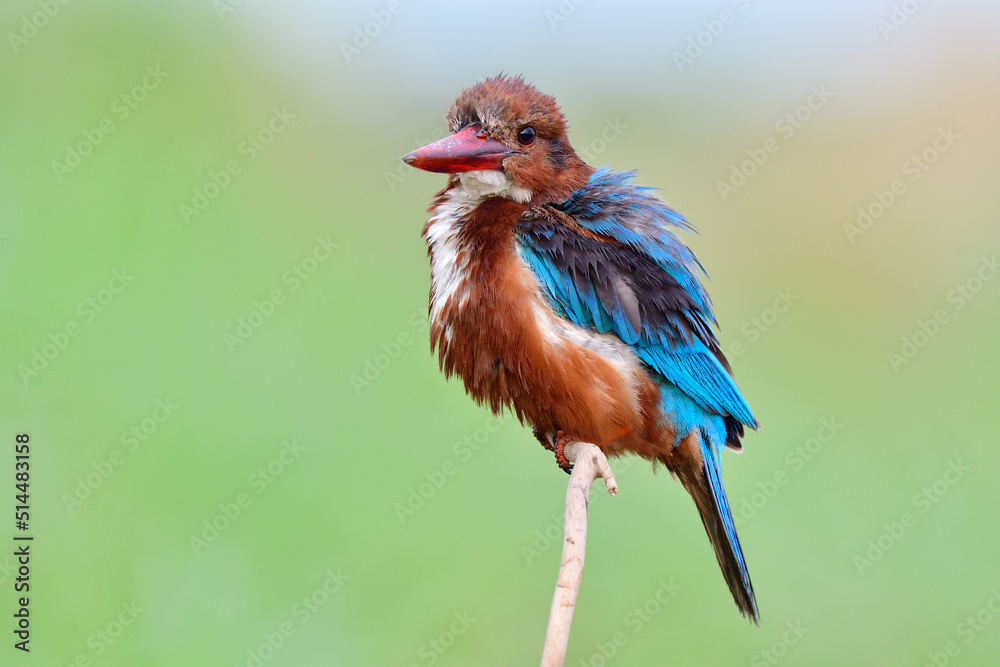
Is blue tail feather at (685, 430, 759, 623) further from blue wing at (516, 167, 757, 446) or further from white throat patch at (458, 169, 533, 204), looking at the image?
white throat patch at (458, 169, 533, 204)

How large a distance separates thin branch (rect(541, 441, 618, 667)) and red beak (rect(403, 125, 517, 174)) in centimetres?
84

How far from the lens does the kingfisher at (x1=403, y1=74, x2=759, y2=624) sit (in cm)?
233

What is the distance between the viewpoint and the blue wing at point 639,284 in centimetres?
236

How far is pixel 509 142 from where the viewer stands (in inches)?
96.3

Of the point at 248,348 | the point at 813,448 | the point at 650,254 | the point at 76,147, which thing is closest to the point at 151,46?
the point at 76,147

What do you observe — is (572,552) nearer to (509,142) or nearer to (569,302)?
(569,302)

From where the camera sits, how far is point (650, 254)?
97.0 inches

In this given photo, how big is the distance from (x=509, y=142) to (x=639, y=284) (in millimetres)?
544

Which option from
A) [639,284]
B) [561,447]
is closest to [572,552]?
[561,447]

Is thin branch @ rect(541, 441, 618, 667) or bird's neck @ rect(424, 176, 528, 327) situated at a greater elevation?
bird's neck @ rect(424, 176, 528, 327)

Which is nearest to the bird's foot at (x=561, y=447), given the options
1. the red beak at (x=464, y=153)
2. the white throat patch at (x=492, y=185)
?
the white throat patch at (x=492, y=185)

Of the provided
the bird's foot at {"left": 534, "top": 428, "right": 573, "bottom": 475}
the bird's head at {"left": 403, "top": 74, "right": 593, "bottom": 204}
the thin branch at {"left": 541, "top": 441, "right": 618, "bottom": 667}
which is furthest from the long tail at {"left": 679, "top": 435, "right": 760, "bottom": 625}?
the bird's head at {"left": 403, "top": 74, "right": 593, "bottom": 204}

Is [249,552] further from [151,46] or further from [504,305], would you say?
[151,46]

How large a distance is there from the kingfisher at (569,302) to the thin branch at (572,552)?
0.43m
